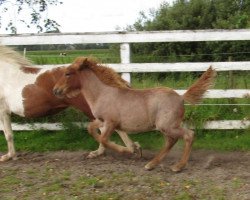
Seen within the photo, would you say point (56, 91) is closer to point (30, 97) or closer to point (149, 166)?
point (30, 97)

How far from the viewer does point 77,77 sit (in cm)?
650

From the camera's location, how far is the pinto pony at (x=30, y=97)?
22.7ft

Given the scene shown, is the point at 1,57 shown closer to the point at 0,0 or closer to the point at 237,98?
the point at 237,98

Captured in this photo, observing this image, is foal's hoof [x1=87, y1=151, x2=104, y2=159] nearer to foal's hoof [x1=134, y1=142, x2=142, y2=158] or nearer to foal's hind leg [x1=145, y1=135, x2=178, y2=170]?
foal's hoof [x1=134, y1=142, x2=142, y2=158]

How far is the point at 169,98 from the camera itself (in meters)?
6.09

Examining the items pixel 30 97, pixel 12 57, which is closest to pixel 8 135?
pixel 30 97

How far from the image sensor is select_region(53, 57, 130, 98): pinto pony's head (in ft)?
21.1

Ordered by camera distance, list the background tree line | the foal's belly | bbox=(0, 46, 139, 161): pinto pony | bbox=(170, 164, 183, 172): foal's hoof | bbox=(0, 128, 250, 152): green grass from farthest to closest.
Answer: the background tree line, bbox=(0, 128, 250, 152): green grass, bbox=(0, 46, 139, 161): pinto pony, the foal's belly, bbox=(170, 164, 183, 172): foal's hoof

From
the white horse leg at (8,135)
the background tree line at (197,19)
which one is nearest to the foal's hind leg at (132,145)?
the white horse leg at (8,135)

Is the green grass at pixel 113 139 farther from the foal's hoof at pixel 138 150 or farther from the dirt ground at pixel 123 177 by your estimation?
the foal's hoof at pixel 138 150

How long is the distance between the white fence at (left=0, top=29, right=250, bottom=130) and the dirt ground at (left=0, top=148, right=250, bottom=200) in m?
0.96

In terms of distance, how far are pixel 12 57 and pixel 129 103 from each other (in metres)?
2.16

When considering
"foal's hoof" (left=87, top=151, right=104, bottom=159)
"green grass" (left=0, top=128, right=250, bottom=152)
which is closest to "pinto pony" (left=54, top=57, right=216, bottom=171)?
"foal's hoof" (left=87, top=151, right=104, bottom=159)

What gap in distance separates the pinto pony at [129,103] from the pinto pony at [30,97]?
421mm
